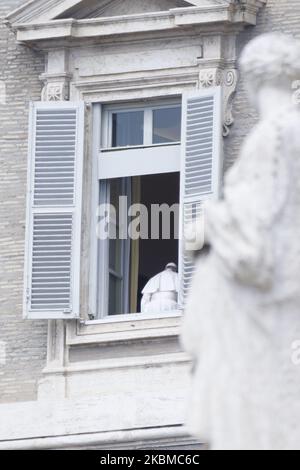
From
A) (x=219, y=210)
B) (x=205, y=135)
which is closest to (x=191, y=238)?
(x=219, y=210)

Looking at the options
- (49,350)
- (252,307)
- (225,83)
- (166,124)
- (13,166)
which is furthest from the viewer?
(13,166)

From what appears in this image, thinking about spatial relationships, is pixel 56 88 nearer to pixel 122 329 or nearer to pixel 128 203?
pixel 128 203

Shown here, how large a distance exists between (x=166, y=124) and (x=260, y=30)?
1.03 metres

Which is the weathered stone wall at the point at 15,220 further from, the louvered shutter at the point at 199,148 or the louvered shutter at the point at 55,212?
the louvered shutter at the point at 199,148

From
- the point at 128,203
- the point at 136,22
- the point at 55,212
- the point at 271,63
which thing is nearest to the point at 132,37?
the point at 136,22

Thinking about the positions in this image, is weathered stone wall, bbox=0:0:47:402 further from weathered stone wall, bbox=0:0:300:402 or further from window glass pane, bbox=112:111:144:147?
window glass pane, bbox=112:111:144:147

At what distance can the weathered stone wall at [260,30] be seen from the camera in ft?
84.1

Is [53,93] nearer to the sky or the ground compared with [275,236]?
nearer to the sky

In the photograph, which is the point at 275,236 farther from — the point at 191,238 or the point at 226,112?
the point at 226,112

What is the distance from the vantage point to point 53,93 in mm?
26250

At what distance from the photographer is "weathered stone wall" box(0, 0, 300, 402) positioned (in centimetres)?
2612

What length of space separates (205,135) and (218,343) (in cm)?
1454

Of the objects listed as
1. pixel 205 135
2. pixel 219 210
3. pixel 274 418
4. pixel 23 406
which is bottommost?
pixel 274 418

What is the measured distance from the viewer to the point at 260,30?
25766 millimetres
